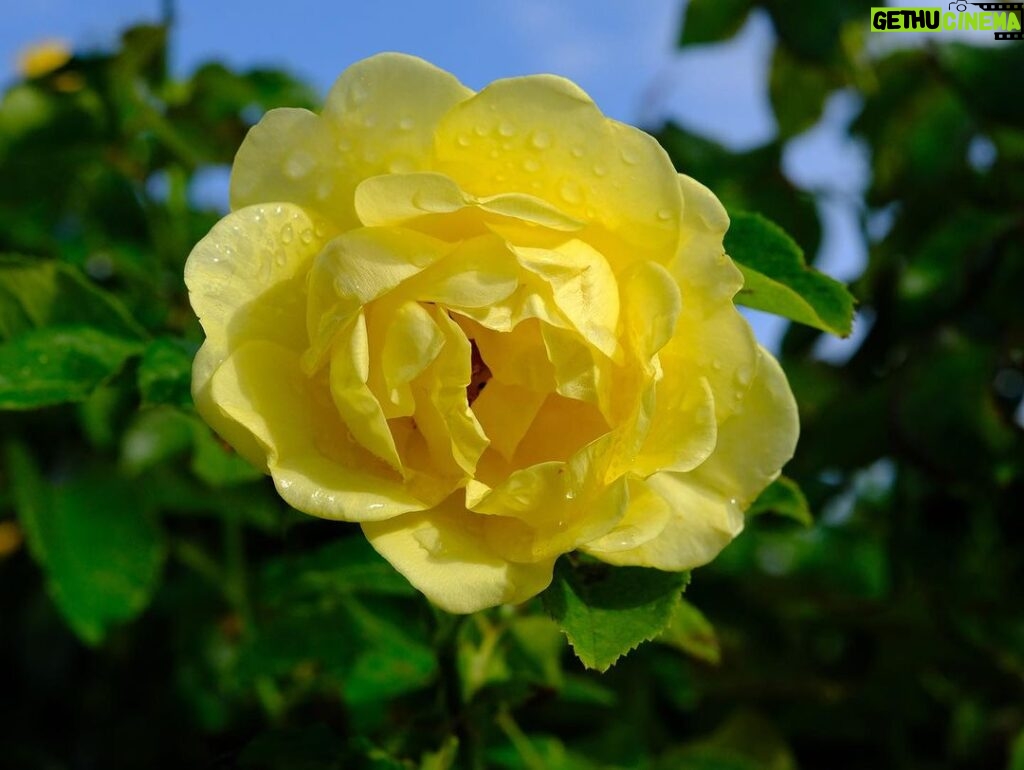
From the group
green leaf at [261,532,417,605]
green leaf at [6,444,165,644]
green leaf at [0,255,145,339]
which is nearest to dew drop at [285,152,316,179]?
green leaf at [0,255,145,339]

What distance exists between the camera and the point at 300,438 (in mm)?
860

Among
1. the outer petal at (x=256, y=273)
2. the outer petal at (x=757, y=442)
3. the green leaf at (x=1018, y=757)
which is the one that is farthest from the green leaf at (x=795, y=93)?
the outer petal at (x=256, y=273)

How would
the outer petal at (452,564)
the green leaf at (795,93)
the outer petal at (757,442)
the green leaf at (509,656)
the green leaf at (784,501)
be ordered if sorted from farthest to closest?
the green leaf at (795,93), the green leaf at (509,656), the green leaf at (784,501), the outer petal at (757,442), the outer petal at (452,564)

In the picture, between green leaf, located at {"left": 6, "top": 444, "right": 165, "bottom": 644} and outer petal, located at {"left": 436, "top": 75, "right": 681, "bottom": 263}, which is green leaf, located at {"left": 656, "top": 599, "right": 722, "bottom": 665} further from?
green leaf, located at {"left": 6, "top": 444, "right": 165, "bottom": 644}

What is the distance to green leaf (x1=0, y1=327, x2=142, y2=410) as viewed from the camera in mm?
984

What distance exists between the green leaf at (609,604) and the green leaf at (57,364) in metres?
0.50

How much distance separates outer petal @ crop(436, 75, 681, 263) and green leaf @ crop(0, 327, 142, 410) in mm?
422

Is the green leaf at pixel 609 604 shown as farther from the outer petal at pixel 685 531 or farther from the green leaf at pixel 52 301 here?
the green leaf at pixel 52 301

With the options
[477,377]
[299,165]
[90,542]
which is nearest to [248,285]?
[299,165]

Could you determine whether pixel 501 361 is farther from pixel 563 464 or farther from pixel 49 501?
pixel 49 501

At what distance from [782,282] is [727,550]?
989 millimetres

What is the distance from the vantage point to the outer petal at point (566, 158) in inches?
33.6

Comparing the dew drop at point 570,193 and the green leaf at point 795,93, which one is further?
the green leaf at point 795,93

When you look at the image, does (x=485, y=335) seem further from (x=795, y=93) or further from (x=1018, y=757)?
(x=795, y=93)
